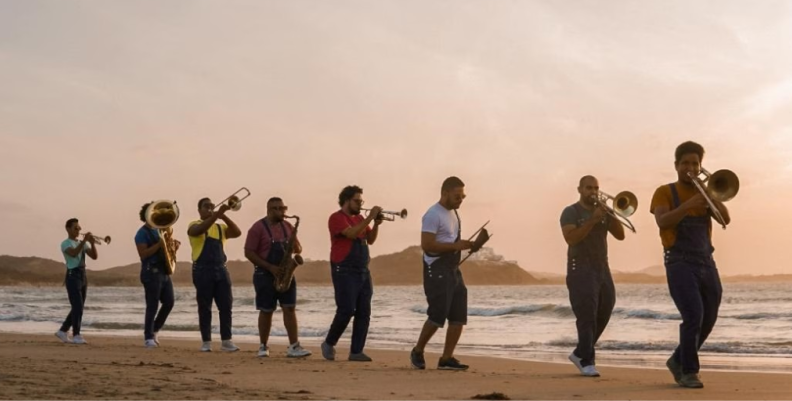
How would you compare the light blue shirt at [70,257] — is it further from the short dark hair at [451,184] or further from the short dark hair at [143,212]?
the short dark hair at [451,184]

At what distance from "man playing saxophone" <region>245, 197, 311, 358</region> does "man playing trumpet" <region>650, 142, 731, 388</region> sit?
4627mm

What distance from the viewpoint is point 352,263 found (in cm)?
1040

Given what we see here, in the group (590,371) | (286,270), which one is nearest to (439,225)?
(590,371)

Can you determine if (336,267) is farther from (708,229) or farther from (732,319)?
(732,319)

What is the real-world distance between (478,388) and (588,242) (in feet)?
5.79

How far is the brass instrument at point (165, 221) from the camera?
12844 millimetres

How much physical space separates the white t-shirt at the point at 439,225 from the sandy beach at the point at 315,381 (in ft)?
3.98

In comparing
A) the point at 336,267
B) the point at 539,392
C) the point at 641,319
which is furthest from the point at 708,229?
the point at 641,319

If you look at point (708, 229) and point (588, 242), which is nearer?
point (708, 229)

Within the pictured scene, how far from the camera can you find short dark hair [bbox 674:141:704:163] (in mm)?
7773

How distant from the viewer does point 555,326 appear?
24.0 meters

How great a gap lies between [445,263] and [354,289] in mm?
1488

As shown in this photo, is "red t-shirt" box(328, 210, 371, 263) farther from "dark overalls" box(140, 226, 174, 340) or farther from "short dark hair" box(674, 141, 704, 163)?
"short dark hair" box(674, 141, 704, 163)

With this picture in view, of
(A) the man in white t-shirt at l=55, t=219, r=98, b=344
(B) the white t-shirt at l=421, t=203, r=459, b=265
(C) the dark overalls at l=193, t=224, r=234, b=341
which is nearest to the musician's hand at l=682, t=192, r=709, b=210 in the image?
(B) the white t-shirt at l=421, t=203, r=459, b=265
